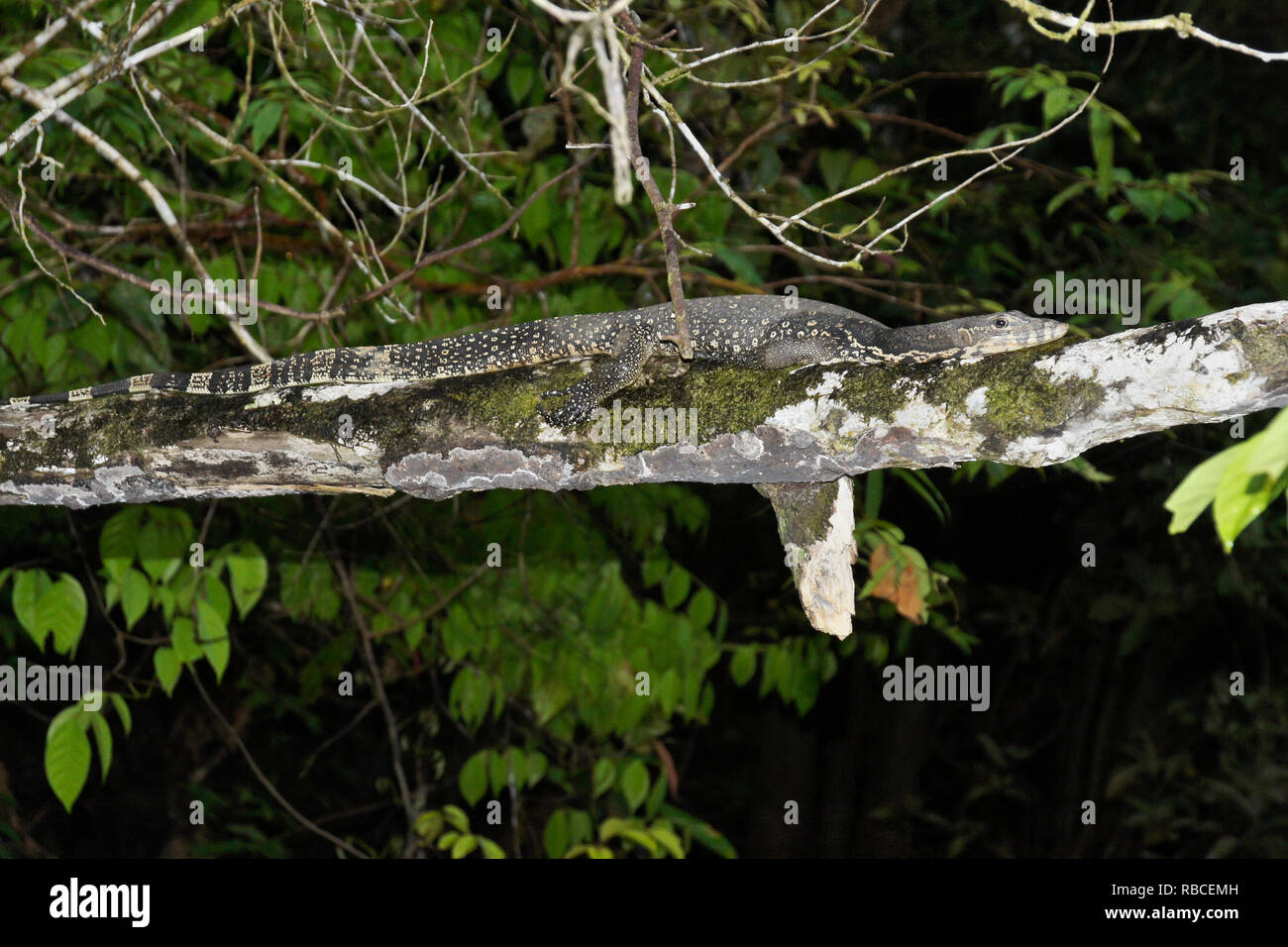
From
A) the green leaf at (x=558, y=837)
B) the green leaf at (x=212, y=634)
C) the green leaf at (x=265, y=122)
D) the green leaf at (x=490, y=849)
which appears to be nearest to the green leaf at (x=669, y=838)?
the green leaf at (x=558, y=837)

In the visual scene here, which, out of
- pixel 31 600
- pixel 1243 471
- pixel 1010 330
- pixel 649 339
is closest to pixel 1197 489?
pixel 1243 471

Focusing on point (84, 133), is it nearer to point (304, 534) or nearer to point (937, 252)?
point (304, 534)

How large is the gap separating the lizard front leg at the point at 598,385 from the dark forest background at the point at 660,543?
1205 millimetres

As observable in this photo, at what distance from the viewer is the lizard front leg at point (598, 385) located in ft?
9.24

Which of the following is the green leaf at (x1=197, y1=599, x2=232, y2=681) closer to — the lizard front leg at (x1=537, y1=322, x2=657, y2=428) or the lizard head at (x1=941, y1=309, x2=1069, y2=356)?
the lizard front leg at (x1=537, y1=322, x2=657, y2=428)

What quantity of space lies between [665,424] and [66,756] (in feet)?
8.02

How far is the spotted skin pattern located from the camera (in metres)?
3.59

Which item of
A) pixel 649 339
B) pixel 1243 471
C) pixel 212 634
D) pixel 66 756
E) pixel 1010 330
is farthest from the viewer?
pixel 212 634

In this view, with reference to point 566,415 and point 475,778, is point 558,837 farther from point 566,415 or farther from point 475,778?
point 566,415

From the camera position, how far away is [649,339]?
3406mm

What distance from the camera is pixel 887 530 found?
4.20 meters

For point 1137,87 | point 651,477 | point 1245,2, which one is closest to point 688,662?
point 651,477

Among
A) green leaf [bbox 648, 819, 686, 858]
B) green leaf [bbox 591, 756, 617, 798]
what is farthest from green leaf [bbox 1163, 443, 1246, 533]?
green leaf [bbox 591, 756, 617, 798]

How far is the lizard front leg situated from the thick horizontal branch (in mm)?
44
